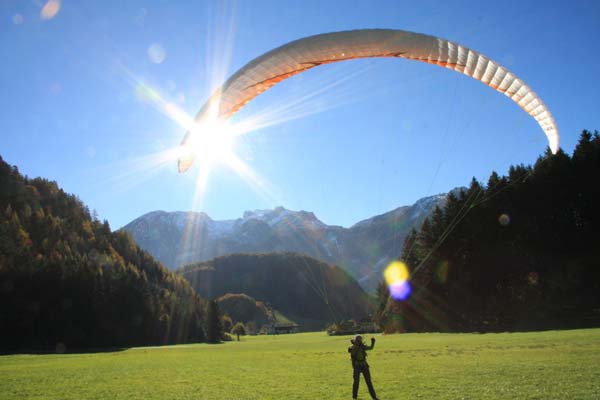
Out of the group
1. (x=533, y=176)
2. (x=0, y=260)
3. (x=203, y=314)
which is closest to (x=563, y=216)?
(x=533, y=176)

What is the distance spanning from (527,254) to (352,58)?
122 feet

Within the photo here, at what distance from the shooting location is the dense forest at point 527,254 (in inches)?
1503

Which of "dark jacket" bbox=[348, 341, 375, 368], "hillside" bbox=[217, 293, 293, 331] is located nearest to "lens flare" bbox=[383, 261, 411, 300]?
"dark jacket" bbox=[348, 341, 375, 368]

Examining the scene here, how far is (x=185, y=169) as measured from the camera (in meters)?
11.3

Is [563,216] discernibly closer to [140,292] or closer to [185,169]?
[185,169]

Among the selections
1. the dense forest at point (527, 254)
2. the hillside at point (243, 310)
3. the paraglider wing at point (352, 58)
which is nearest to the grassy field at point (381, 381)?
the paraglider wing at point (352, 58)

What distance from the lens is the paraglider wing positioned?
11031mm

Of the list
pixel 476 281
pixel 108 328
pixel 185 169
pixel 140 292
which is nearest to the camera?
pixel 185 169

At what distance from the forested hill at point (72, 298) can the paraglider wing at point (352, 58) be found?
2114 inches

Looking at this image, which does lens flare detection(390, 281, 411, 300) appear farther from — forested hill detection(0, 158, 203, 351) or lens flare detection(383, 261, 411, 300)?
forested hill detection(0, 158, 203, 351)

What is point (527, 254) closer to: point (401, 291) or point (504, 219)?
point (504, 219)

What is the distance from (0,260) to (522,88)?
209 ft

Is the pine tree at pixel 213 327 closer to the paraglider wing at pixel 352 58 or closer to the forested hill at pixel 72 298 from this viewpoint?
the forested hill at pixel 72 298

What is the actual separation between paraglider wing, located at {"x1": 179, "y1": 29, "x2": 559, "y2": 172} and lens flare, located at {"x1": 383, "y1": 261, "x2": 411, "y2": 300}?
39.6 m
